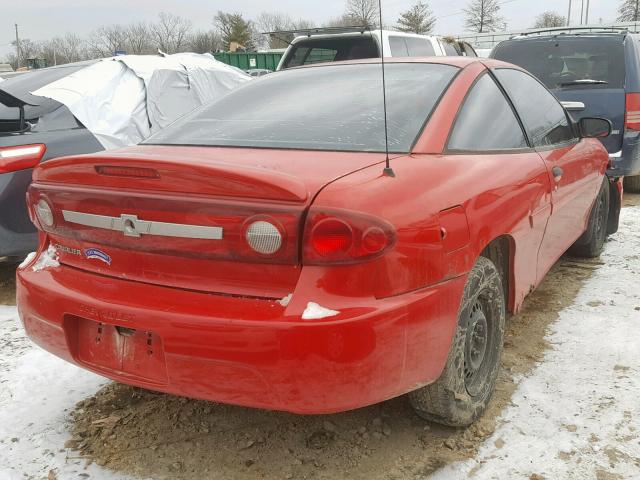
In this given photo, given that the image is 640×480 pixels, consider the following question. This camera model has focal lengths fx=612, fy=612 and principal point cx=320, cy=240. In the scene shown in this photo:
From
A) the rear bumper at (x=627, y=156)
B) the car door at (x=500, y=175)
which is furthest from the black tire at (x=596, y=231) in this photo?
the car door at (x=500, y=175)

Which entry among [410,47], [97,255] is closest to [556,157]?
[97,255]

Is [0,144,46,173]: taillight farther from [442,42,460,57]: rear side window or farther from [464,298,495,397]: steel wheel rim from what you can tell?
[442,42,460,57]: rear side window

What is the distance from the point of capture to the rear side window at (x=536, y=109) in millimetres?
3125

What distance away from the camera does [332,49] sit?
7.82m

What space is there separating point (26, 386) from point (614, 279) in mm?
3661

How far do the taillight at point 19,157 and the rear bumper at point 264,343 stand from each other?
6.60ft

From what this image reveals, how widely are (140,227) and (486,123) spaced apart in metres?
1.58

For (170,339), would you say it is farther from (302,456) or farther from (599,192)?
(599,192)

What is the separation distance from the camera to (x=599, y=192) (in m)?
4.38

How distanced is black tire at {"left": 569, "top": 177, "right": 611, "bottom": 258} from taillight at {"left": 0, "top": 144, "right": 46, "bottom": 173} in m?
3.74

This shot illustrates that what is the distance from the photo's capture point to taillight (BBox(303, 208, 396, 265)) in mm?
1808

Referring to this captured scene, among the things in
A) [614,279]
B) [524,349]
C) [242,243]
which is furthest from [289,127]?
[614,279]

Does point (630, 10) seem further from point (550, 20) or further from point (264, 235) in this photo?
point (264, 235)

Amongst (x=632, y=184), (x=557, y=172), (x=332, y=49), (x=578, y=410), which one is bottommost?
(x=632, y=184)
